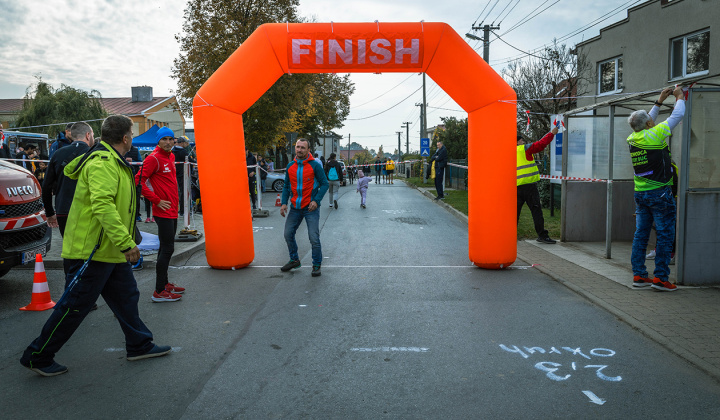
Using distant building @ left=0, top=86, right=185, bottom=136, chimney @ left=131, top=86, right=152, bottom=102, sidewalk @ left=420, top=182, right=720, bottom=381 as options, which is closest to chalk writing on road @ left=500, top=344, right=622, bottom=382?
sidewalk @ left=420, top=182, right=720, bottom=381

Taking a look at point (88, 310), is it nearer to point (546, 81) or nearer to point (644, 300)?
point (644, 300)

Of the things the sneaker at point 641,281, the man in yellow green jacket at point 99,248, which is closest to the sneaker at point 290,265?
the man in yellow green jacket at point 99,248

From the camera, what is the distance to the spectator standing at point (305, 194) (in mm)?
7488

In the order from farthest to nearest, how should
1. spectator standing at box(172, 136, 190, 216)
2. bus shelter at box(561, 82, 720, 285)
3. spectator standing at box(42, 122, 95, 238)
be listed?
spectator standing at box(172, 136, 190, 216) → bus shelter at box(561, 82, 720, 285) → spectator standing at box(42, 122, 95, 238)

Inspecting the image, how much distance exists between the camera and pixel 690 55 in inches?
728

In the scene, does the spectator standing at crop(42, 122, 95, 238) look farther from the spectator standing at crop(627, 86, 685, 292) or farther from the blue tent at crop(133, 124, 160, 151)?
the blue tent at crop(133, 124, 160, 151)

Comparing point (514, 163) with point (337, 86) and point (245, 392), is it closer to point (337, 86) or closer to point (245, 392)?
point (245, 392)

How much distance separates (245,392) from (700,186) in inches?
227

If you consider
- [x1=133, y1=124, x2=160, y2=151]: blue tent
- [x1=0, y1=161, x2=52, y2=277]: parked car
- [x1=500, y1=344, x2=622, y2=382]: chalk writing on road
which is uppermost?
[x1=133, y1=124, x2=160, y2=151]: blue tent

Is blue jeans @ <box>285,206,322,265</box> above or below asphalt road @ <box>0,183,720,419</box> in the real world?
above

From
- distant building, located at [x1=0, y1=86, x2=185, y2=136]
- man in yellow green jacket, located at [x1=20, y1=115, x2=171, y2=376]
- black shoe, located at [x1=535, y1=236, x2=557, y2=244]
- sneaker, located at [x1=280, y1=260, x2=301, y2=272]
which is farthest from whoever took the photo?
distant building, located at [x1=0, y1=86, x2=185, y2=136]

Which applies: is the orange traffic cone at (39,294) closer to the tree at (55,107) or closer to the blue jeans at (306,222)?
the blue jeans at (306,222)

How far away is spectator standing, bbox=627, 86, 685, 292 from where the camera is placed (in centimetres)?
630

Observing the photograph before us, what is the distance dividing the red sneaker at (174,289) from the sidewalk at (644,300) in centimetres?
466
